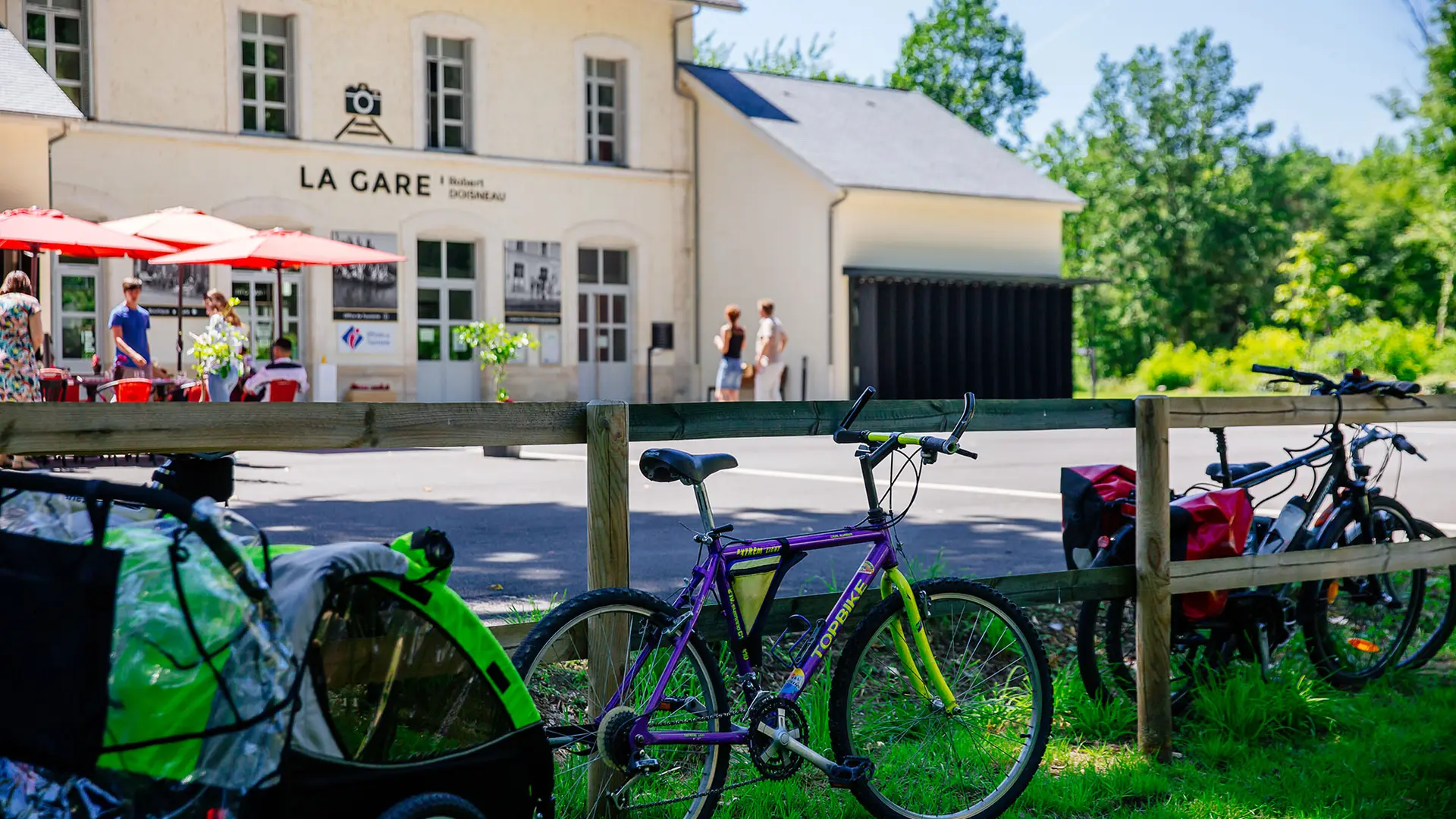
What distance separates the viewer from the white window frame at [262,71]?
24.0 meters

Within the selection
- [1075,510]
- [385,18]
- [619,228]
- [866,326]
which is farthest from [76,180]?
[1075,510]

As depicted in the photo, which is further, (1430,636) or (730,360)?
(730,360)

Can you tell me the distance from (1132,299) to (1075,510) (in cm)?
6078

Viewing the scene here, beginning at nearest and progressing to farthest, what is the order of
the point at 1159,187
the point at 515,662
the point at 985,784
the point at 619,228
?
the point at 515,662
the point at 985,784
the point at 619,228
the point at 1159,187

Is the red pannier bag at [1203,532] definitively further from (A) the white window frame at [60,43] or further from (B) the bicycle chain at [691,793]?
(A) the white window frame at [60,43]

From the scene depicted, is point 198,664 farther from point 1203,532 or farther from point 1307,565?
point 1307,565

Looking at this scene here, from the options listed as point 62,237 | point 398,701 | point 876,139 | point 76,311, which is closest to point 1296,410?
point 398,701

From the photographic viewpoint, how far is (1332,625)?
6270mm

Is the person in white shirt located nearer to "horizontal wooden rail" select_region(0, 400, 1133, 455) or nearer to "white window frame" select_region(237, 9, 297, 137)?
"white window frame" select_region(237, 9, 297, 137)

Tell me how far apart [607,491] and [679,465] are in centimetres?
29

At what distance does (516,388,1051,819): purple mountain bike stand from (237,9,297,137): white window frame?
21421 mm

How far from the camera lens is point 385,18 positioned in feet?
82.8

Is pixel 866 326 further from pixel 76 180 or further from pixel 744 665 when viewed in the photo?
pixel 744 665

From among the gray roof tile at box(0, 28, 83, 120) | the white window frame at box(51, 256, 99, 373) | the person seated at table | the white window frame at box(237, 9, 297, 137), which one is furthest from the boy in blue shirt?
the white window frame at box(237, 9, 297, 137)
